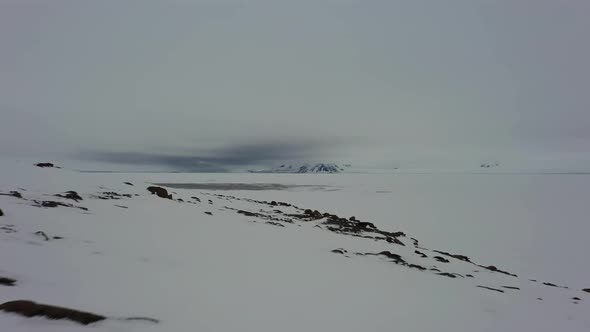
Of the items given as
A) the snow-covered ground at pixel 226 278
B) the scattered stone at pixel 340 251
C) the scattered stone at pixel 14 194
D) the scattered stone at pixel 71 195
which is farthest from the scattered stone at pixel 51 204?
the scattered stone at pixel 340 251

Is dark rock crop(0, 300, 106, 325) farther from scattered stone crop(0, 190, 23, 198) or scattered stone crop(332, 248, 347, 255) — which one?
scattered stone crop(0, 190, 23, 198)

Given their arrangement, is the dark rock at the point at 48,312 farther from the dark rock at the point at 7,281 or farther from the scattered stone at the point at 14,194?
the scattered stone at the point at 14,194

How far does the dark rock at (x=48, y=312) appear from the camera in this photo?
2455 millimetres

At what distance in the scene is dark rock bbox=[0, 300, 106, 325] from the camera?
2455 mm

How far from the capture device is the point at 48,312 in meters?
2.53

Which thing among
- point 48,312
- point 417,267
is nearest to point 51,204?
point 48,312

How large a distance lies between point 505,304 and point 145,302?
613 centimetres

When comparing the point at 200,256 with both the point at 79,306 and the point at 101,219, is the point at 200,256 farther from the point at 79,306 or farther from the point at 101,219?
the point at 101,219

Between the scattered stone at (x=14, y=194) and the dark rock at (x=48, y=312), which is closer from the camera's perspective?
the dark rock at (x=48, y=312)

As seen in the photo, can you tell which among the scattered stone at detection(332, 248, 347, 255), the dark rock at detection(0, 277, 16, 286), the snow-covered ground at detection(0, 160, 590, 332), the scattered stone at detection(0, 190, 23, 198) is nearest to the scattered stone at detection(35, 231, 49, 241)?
the snow-covered ground at detection(0, 160, 590, 332)

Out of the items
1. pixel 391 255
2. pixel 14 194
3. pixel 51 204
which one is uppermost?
pixel 14 194

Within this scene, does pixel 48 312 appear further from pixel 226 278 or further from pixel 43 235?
pixel 43 235

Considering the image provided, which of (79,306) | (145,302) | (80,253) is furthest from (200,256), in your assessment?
(79,306)

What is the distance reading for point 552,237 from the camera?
16438 mm
